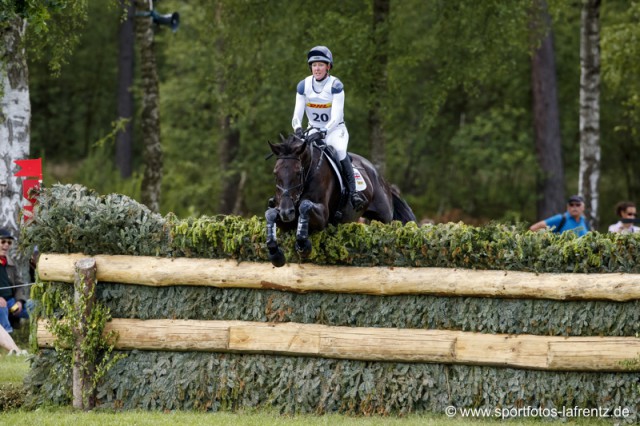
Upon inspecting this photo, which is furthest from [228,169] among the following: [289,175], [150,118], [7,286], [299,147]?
[289,175]

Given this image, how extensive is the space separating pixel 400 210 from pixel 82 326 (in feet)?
16.7

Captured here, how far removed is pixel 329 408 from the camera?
1052cm

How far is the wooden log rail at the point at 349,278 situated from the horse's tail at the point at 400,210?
3.52 meters

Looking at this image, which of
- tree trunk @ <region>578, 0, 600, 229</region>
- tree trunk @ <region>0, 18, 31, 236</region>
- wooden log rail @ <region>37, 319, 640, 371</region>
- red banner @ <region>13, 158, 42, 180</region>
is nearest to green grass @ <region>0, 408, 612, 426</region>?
wooden log rail @ <region>37, 319, 640, 371</region>

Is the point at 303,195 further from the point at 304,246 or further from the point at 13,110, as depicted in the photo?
the point at 13,110

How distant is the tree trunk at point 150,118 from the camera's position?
64.0ft

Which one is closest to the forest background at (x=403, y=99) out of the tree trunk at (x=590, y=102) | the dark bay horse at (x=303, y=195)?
the tree trunk at (x=590, y=102)

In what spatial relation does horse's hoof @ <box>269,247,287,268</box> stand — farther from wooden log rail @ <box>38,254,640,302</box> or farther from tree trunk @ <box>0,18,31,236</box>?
tree trunk @ <box>0,18,31,236</box>

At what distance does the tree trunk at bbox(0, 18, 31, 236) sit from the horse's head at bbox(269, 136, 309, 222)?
7451mm

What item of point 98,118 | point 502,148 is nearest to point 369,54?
point 502,148

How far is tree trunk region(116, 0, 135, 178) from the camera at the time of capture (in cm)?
3575

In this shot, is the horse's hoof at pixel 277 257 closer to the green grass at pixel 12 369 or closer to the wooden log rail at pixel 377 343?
the wooden log rail at pixel 377 343

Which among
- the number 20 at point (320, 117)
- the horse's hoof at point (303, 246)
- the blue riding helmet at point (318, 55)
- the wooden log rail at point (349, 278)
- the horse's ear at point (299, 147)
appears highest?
the blue riding helmet at point (318, 55)

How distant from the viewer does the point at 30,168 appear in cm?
1584
